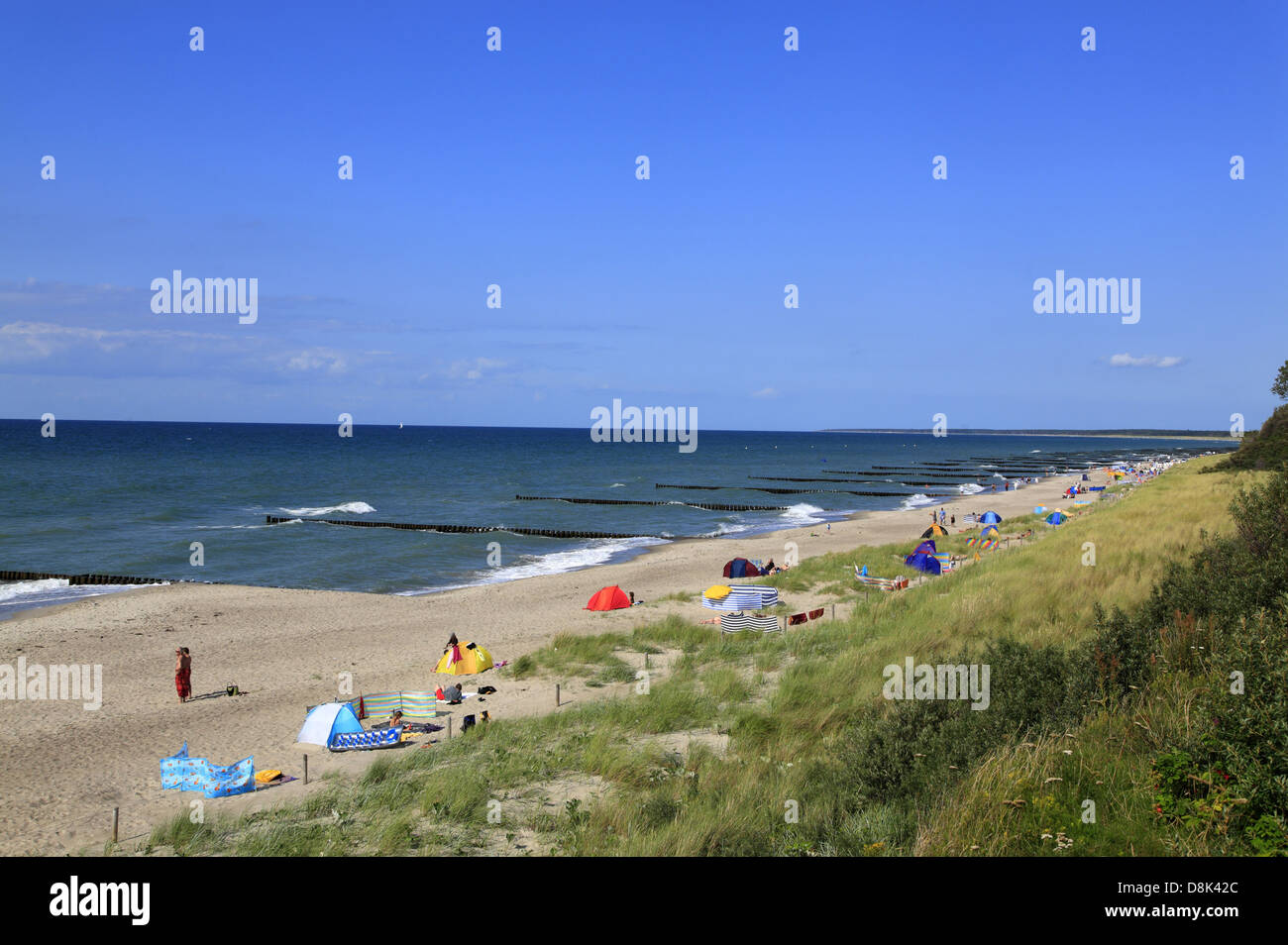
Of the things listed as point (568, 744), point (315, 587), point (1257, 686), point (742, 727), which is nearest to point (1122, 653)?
point (1257, 686)

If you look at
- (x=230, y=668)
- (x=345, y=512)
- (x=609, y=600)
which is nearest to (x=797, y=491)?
(x=345, y=512)

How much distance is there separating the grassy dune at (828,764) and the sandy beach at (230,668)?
304 centimetres

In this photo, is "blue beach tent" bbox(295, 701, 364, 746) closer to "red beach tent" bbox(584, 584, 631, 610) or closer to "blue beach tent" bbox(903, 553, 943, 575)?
"red beach tent" bbox(584, 584, 631, 610)

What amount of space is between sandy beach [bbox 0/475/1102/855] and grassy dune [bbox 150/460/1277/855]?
3.04 meters

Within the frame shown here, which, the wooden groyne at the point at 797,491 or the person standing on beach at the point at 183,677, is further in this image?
the wooden groyne at the point at 797,491

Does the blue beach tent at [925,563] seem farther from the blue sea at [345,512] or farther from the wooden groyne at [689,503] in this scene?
the wooden groyne at [689,503]

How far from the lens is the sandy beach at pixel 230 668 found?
42.2 ft

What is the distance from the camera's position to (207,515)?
178 ft

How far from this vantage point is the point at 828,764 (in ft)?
28.4

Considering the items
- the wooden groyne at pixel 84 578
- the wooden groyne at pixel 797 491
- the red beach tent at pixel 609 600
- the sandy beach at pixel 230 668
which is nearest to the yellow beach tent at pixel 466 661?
the sandy beach at pixel 230 668

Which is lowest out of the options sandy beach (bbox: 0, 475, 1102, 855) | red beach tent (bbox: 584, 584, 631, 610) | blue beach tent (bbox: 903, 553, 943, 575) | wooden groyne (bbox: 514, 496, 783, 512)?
sandy beach (bbox: 0, 475, 1102, 855)

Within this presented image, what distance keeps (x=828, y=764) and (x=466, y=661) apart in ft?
42.1

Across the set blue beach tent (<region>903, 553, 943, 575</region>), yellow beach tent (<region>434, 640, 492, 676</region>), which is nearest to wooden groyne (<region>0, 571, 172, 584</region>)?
yellow beach tent (<region>434, 640, 492, 676</region>)

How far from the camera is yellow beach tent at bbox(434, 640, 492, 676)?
19453 mm
